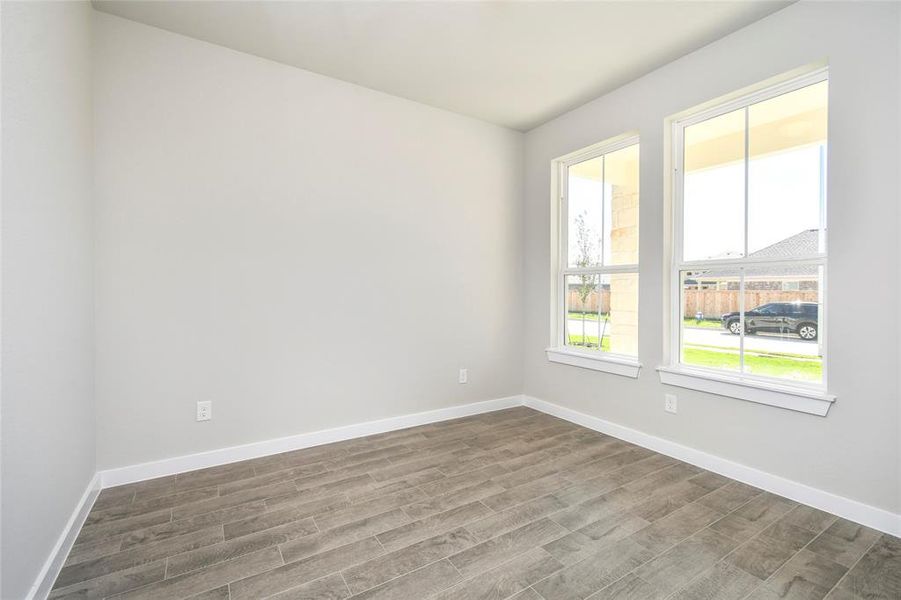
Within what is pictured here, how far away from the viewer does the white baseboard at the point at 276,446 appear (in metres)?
2.40

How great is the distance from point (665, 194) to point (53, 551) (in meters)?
3.78

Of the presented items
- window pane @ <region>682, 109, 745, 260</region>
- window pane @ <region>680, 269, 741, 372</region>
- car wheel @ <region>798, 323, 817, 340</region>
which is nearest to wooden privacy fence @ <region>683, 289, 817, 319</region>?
window pane @ <region>680, 269, 741, 372</region>

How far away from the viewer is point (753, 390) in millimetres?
2389

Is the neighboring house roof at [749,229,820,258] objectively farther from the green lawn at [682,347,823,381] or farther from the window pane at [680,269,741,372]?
the green lawn at [682,347,823,381]

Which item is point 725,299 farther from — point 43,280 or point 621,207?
point 43,280

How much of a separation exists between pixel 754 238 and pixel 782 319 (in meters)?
0.52

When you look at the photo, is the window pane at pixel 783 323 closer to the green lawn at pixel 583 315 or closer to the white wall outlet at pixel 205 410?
the green lawn at pixel 583 315

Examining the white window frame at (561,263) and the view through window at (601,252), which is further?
the white window frame at (561,263)

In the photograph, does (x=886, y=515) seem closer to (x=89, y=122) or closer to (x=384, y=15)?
(x=384, y=15)

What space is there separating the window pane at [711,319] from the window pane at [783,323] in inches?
2.8

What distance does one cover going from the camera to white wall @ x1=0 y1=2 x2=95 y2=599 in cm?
129

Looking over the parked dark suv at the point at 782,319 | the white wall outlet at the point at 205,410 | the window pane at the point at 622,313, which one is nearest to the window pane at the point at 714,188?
the parked dark suv at the point at 782,319

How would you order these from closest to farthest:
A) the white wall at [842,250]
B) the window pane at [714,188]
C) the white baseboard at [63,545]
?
the white baseboard at [63,545]
the white wall at [842,250]
the window pane at [714,188]

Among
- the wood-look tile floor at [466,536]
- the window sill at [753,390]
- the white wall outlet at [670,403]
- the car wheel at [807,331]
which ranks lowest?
the wood-look tile floor at [466,536]
